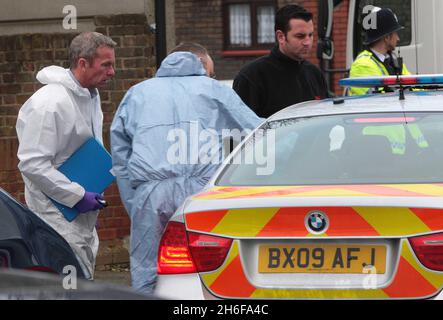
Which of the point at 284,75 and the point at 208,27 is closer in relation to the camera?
the point at 284,75

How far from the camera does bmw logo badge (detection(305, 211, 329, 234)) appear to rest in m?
4.58

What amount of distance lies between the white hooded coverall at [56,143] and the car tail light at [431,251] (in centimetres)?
228

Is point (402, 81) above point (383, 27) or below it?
below

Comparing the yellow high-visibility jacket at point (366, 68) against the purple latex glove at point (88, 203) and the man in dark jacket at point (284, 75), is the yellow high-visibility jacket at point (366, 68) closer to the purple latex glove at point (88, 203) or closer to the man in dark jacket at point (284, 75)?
the man in dark jacket at point (284, 75)

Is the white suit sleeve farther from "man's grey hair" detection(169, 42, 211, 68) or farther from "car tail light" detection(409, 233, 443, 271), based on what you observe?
"car tail light" detection(409, 233, 443, 271)

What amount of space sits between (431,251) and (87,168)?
2616 millimetres

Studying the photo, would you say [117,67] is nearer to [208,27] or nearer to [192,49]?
[192,49]

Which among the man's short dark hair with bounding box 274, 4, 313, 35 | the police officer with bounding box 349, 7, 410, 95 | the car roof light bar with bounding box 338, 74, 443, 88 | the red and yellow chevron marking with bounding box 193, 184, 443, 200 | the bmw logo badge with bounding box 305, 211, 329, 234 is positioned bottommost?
the bmw logo badge with bounding box 305, 211, 329, 234

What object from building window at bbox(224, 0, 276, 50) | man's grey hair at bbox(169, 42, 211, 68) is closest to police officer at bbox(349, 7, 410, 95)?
man's grey hair at bbox(169, 42, 211, 68)

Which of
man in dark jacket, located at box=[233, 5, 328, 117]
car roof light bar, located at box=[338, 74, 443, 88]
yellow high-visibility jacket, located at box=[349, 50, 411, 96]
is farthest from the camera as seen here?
yellow high-visibility jacket, located at box=[349, 50, 411, 96]

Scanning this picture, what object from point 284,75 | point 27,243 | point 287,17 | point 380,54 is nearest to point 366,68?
point 380,54

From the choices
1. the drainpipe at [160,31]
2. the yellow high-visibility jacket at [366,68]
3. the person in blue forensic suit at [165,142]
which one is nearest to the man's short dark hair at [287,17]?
the yellow high-visibility jacket at [366,68]

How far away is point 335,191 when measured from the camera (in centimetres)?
474

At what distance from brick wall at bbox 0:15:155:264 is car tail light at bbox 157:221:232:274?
5.04m
